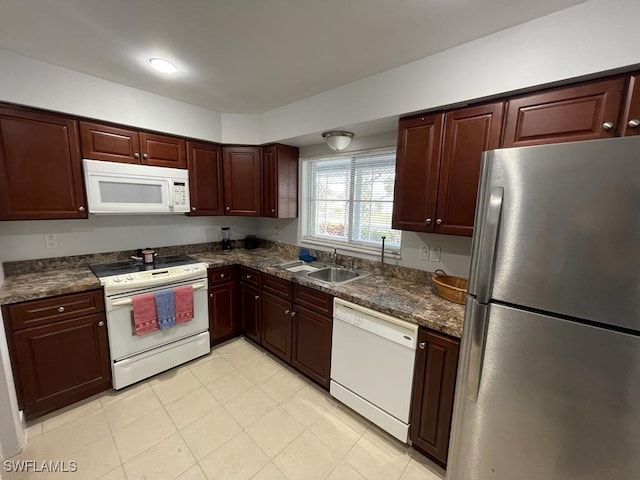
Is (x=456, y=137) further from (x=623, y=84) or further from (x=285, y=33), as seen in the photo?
(x=285, y=33)

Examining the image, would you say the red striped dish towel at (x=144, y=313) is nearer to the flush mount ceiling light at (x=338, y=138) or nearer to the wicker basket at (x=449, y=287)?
the flush mount ceiling light at (x=338, y=138)

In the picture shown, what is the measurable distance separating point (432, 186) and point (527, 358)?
1083mm

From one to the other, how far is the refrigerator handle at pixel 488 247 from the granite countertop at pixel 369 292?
39cm

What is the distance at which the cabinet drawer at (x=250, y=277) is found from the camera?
261 cm

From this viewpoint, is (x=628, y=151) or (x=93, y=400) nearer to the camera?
(x=628, y=151)

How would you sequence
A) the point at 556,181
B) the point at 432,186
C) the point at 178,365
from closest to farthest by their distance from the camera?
1. the point at 556,181
2. the point at 432,186
3. the point at 178,365

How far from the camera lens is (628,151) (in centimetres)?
81

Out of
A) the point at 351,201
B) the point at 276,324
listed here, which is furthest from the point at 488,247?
the point at 276,324

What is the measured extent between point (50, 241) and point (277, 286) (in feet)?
6.31

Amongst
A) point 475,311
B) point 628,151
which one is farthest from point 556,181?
point 475,311

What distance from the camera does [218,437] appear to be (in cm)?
174

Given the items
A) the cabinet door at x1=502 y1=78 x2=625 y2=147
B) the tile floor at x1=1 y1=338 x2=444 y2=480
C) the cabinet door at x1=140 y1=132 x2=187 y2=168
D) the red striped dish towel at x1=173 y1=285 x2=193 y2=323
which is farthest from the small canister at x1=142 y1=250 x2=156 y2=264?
the cabinet door at x1=502 y1=78 x2=625 y2=147

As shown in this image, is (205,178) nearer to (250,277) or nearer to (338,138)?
(250,277)

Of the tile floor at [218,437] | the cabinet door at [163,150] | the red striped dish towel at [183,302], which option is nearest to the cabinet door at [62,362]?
the tile floor at [218,437]
